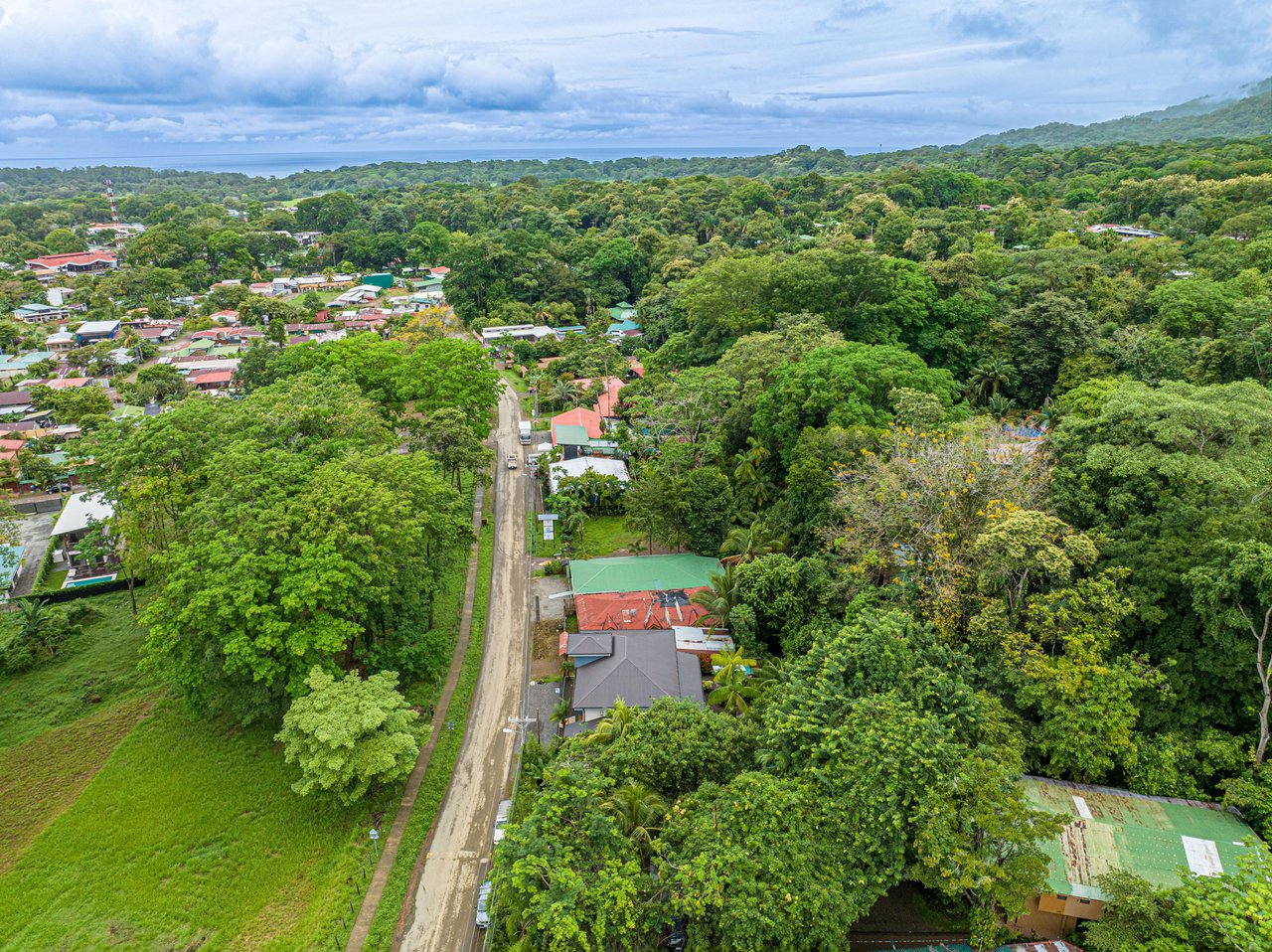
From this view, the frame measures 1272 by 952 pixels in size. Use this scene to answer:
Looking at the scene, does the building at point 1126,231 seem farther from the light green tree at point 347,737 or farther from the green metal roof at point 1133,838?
the light green tree at point 347,737

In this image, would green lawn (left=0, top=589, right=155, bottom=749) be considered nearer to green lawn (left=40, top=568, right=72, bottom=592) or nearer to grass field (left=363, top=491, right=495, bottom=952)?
green lawn (left=40, top=568, right=72, bottom=592)

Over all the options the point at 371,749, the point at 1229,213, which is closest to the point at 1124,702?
the point at 371,749

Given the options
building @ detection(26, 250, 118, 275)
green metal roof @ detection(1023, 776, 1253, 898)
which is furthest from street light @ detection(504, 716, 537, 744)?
building @ detection(26, 250, 118, 275)

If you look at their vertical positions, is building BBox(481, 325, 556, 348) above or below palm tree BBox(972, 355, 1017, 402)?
below

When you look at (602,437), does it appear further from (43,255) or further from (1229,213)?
(43,255)

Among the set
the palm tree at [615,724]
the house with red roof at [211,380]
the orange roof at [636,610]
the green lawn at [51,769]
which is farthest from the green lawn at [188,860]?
the house with red roof at [211,380]

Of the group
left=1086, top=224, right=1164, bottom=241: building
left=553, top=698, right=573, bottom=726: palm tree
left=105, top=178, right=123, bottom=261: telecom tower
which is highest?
left=1086, top=224, right=1164, bottom=241: building
